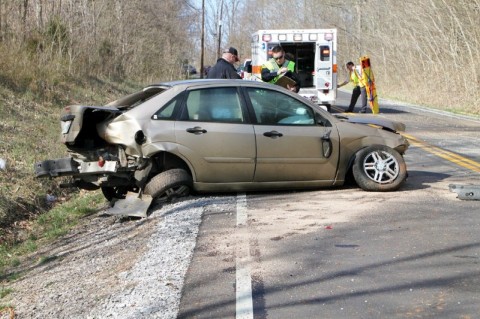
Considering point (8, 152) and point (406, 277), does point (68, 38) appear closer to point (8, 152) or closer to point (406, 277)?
point (8, 152)

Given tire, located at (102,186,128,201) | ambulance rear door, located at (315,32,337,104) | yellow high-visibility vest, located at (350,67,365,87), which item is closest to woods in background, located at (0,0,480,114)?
yellow high-visibility vest, located at (350,67,365,87)

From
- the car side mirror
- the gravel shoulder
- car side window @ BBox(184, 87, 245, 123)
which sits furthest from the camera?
the car side mirror

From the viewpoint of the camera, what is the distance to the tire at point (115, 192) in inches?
359

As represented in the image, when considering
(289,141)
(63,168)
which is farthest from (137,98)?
(289,141)

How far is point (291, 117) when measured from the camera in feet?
29.2

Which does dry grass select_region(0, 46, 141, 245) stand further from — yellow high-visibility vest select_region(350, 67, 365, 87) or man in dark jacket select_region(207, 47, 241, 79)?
yellow high-visibility vest select_region(350, 67, 365, 87)

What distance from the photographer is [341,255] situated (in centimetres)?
616

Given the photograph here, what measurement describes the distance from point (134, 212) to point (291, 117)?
235 cm

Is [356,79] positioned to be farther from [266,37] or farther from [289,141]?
[289,141]

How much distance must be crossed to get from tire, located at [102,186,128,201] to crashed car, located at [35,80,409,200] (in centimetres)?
1

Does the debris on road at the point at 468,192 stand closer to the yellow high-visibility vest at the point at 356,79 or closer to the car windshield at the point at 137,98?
the car windshield at the point at 137,98

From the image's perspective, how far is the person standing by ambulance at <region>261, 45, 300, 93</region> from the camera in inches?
478

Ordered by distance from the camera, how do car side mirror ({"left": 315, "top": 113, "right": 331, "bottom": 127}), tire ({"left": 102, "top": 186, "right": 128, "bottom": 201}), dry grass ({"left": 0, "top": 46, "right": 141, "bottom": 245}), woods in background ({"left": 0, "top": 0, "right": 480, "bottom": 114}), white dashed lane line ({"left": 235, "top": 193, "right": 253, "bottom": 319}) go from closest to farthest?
white dashed lane line ({"left": 235, "top": 193, "right": 253, "bottom": 319})
car side mirror ({"left": 315, "top": 113, "right": 331, "bottom": 127})
tire ({"left": 102, "top": 186, "right": 128, "bottom": 201})
dry grass ({"left": 0, "top": 46, "right": 141, "bottom": 245})
woods in background ({"left": 0, "top": 0, "right": 480, "bottom": 114})

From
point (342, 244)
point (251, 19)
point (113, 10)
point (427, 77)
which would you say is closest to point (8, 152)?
point (342, 244)
